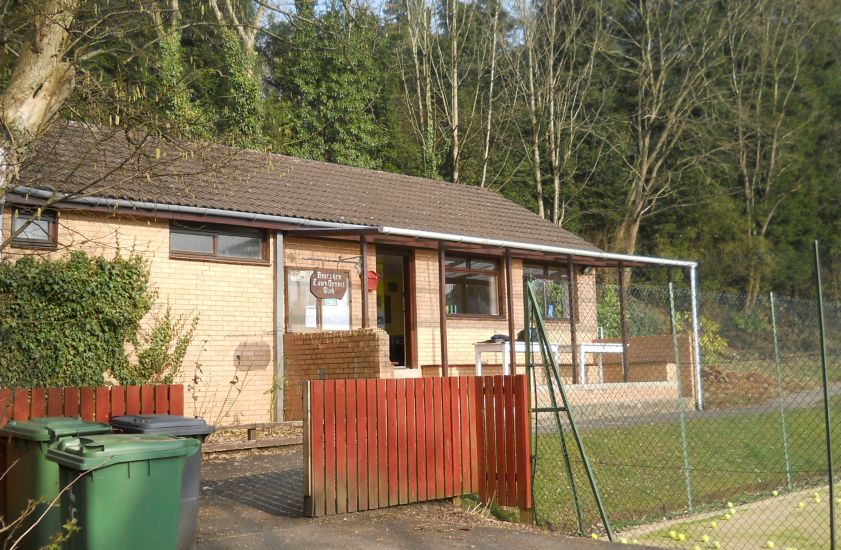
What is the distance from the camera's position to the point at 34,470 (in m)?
6.53

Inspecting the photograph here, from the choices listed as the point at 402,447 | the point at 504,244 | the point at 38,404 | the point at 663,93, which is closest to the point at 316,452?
the point at 402,447

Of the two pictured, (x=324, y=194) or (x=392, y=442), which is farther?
(x=324, y=194)

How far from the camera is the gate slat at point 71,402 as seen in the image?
7.48 m

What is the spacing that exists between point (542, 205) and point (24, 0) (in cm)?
2542

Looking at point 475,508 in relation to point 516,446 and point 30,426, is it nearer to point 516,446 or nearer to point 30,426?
point 516,446

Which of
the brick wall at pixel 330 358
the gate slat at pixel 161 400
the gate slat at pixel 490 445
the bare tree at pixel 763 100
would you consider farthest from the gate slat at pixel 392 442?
the bare tree at pixel 763 100

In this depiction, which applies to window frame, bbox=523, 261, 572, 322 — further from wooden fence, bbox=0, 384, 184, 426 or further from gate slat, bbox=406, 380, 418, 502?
wooden fence, bbox=0, 384, 184, 426

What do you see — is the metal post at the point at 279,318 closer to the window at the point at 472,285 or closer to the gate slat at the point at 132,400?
the window at the point at 472,285

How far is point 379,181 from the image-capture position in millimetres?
20891

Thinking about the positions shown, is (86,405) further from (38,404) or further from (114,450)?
(114,450)

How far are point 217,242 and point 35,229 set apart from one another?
9.29 ft

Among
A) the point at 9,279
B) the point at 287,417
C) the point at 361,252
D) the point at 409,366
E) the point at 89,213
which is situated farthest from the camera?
the point at 409,366

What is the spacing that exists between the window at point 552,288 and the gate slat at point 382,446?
9.75 m

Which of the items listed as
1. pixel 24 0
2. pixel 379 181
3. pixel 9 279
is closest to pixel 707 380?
pixel 379 181
